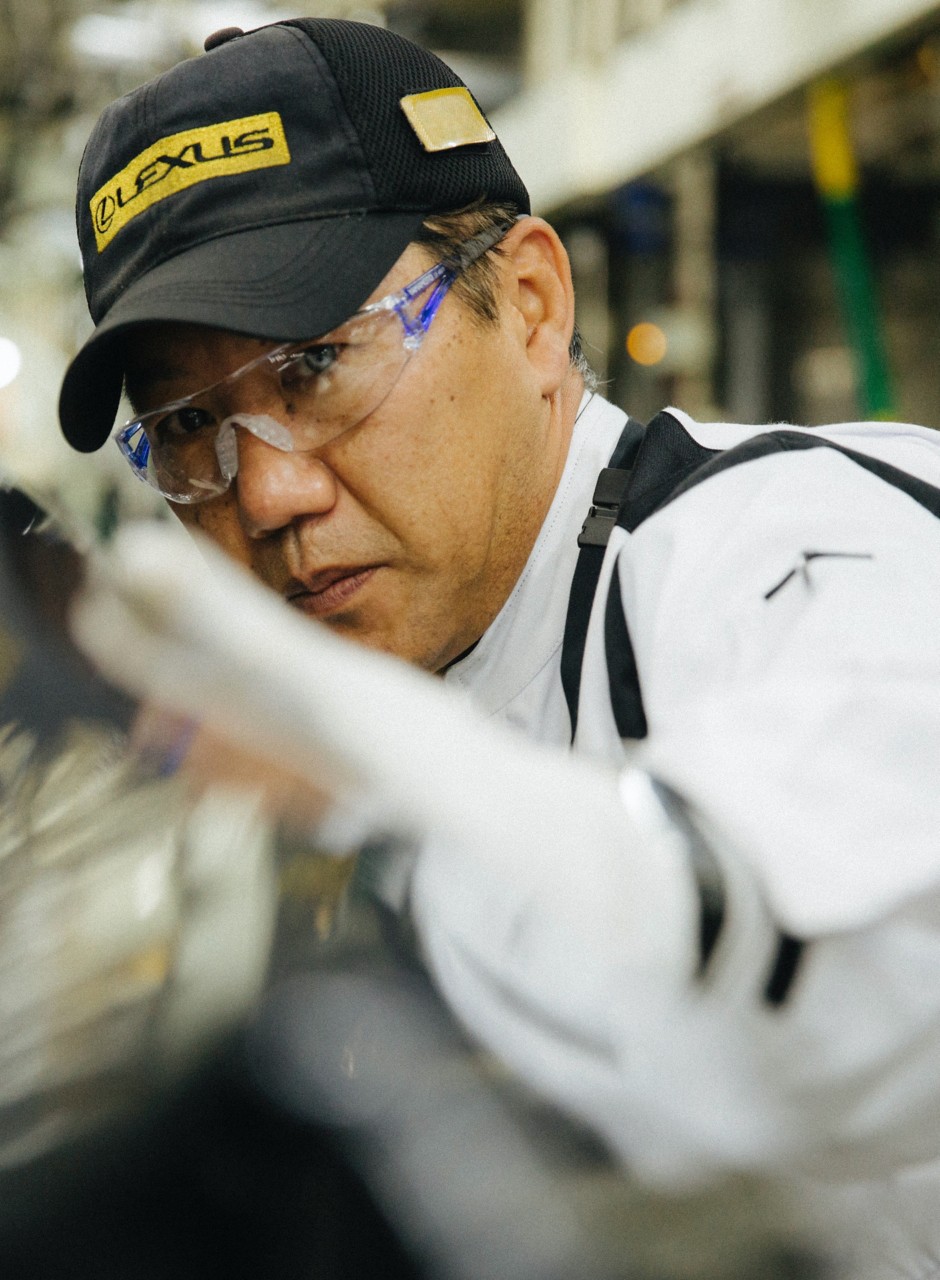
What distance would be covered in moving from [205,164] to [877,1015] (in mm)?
1216

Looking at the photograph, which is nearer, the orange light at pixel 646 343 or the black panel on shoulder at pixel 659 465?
the black panel on shoulder at pixel 659 465

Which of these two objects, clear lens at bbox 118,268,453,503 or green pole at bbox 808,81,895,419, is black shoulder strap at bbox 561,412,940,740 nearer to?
clear lens at bbox 118,268,453,503

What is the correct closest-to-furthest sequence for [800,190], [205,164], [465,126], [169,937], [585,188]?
1. [169,937]
2. [205,164]
3. [465,126]
4. [800,190]
5. [585,188]

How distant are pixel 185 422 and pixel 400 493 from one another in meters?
0.30

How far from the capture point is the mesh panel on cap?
1556 millimetres

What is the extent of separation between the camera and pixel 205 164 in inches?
59.0

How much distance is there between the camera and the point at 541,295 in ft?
5.98

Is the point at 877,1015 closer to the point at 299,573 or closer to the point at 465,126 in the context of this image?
the point at 299,573


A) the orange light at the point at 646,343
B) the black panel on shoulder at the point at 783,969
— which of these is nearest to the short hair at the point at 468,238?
the black panel on shoulder at the point at 783,969

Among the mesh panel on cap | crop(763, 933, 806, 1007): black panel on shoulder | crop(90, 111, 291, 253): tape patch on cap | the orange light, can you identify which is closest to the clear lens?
the mesh panel on cap

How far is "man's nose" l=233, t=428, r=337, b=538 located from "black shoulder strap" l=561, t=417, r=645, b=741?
12.4 inches

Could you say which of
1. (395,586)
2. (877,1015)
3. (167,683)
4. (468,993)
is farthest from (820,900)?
(395,586)

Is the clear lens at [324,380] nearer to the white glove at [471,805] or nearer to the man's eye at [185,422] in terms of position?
the man's eye at [185,422]

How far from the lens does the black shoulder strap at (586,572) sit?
4.65 feet
